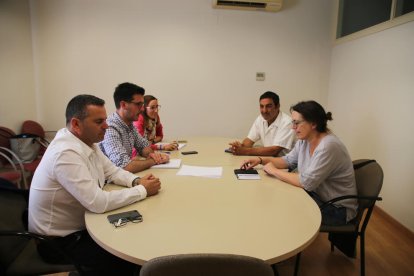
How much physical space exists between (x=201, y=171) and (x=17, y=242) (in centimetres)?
111

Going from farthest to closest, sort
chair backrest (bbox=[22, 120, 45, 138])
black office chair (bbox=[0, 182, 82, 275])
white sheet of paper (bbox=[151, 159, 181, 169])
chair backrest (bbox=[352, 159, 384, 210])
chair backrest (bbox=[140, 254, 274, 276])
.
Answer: chair backrest (bbox=[22, 120, 45, 138]) < white sheet of paper (bbox=[151, 159, 181, 169]) < chair backrest (bbox=[352, 159, 384, 210]) < black office chair (bbox=[0, 182, 82, 275]) < chair backrest (bbox=[140, 254, 274, 276])

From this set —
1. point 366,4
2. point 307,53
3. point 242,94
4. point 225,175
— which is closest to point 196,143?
point 225,175

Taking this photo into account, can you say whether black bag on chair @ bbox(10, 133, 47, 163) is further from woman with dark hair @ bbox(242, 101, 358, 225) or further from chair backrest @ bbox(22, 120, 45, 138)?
woman with dark hair @ bbox(242, 101, 358, 225)

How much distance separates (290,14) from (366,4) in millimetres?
983

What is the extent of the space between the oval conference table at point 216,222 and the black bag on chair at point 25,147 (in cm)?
224

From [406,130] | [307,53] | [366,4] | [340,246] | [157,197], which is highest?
[366,4]

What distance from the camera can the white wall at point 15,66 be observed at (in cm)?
350

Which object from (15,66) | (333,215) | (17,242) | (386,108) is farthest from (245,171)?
(15,66)

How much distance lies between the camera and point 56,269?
134 cm

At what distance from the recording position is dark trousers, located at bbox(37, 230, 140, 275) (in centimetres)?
133

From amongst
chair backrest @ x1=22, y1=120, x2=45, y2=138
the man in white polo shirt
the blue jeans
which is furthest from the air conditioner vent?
the blue jeans

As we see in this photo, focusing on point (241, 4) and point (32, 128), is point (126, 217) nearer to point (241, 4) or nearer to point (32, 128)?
point (32, 128)

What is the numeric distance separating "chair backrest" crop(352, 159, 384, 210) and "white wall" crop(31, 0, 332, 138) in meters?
2.46

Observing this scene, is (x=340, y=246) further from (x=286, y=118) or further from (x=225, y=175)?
(x=286, y=118)
